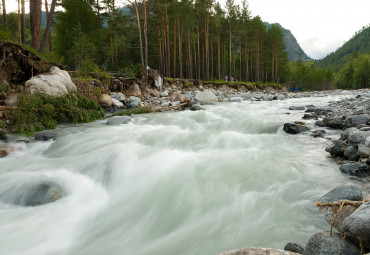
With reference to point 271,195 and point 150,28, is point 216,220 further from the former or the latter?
point 150,28

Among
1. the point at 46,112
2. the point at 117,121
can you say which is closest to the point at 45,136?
the point at 46,112

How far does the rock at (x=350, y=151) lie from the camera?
157 inches

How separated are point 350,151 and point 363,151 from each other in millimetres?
302

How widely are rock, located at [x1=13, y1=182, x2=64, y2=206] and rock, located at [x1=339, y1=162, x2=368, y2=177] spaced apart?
4.30 m

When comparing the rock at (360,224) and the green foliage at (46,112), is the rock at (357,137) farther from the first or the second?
the green foliage at (46,112)

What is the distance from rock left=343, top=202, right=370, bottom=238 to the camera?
4.74 feet

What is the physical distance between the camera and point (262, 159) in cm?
441

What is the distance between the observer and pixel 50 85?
309 inches

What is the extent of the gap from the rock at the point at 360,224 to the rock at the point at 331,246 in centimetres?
8

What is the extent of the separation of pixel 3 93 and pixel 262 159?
8.30 meters

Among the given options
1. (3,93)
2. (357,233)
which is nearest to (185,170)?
(357,233)

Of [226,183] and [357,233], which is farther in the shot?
[226,183]

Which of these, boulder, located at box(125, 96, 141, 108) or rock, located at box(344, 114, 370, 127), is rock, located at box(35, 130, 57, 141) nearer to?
boulder, located at box(125, 96, 141, 108)

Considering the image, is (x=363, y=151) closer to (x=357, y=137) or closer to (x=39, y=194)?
(x=357, y=137)
